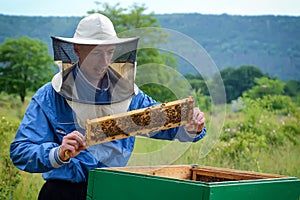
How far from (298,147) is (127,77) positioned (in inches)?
187

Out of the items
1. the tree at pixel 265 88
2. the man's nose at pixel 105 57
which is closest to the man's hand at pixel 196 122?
the man's nose at pixel 105 57

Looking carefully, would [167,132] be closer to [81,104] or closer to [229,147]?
[81,104]

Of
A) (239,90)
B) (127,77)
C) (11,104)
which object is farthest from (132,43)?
(239,90)

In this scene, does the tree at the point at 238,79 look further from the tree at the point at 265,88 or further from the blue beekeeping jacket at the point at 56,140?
the blue beekeeping jacket at the point at 56,140

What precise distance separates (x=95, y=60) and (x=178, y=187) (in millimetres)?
914

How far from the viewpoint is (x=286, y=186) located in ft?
7.51

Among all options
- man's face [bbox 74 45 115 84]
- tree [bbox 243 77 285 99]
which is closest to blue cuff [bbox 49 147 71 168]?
man's face [bbox 74 45 115 84]

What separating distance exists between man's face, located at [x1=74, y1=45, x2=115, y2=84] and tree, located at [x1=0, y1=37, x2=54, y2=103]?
249 inches

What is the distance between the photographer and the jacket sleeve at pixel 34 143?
2576mm

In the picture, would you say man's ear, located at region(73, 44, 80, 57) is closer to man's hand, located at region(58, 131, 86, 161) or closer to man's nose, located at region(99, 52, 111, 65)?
man's nose, located at region(99, 52, 111, 65)

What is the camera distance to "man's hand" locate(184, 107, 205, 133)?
2541mm

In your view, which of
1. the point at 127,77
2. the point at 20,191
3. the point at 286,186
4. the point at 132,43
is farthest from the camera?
the point at 20,191

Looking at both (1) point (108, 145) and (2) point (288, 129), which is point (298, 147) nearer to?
(2) point (288, 129)

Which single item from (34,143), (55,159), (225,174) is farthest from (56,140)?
(225,174)
